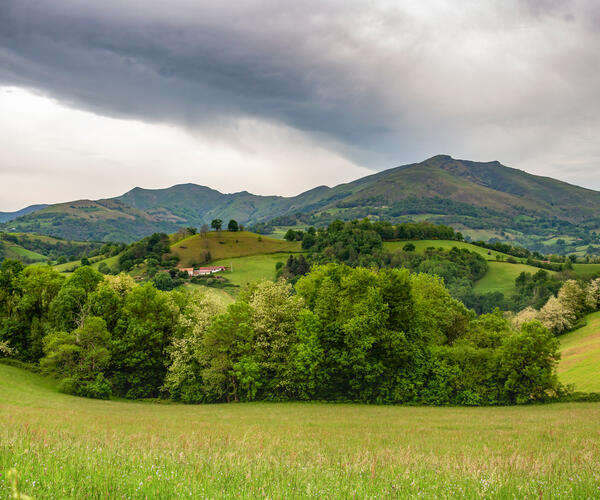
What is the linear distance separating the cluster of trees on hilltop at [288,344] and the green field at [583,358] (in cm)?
1101

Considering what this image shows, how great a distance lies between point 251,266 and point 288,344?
410ft

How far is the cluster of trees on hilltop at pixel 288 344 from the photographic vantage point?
124 feet

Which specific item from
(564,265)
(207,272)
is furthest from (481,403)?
(564,265)

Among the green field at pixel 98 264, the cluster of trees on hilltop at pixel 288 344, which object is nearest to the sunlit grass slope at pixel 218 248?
the green field at pixel 98 264

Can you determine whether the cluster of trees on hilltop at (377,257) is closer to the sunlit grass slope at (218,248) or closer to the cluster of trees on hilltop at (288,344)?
the sunlit grass slope at (218,248)

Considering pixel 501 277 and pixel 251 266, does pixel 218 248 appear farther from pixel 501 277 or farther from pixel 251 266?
pixel 501 277

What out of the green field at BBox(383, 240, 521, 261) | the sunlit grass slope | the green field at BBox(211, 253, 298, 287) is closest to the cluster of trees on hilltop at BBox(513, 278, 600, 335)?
the green field at BBox(383, 240, 521, 261)

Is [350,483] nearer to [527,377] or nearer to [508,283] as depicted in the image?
[527,377]

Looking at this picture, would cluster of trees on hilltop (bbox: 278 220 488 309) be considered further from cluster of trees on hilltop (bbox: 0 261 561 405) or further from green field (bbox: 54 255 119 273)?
cluster of trees on hilltop (bbox: 0 261 561 405)

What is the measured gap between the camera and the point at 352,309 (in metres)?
39.6

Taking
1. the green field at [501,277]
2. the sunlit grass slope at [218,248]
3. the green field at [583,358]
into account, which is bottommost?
the green field at [583,358]

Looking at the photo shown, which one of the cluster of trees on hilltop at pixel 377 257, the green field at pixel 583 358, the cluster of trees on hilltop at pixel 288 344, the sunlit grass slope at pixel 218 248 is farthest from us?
the sunlit grass slope at pixel 218 248

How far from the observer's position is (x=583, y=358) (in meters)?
62.2

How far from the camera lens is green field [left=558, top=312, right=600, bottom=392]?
159 ft
